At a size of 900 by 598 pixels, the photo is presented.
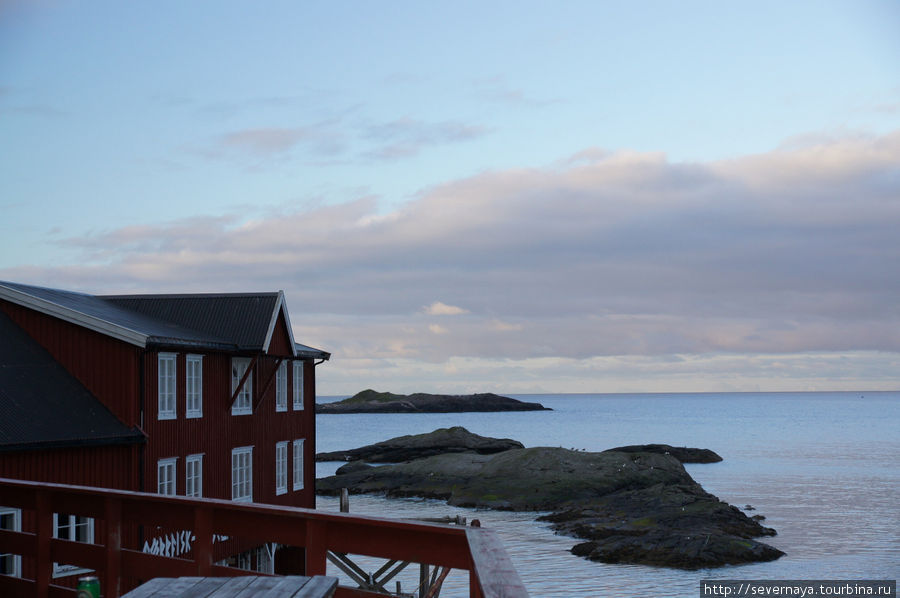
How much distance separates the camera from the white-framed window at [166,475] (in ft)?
87.3

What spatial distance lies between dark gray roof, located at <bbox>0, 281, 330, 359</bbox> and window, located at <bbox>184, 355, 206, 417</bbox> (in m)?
0.70

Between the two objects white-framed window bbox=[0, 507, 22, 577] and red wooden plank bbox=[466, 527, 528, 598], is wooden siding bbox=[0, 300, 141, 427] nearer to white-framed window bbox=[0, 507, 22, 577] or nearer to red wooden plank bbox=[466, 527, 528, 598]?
white-framed window bbox=[0, 507, 22, 577]

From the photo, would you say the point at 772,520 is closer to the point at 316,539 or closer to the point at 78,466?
the point at 78,466

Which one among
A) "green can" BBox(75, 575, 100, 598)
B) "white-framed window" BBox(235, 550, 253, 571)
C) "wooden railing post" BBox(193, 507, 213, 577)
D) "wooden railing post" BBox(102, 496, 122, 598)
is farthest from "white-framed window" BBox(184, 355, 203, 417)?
"green can" BBox(75, 575, 100, 598)

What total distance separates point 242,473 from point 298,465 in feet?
17.7

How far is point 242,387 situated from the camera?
31516 mm

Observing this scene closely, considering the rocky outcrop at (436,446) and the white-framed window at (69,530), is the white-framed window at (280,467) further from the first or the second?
the rocky outcrop at (436,446)

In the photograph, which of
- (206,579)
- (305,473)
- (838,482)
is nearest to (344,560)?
(305,473)

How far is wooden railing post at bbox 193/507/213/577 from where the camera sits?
7.24m

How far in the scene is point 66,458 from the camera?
23.3m

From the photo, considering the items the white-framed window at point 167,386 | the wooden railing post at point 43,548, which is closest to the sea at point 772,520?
the white-framed window at point 167,386

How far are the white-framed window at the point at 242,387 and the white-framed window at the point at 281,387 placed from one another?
2.37 metres

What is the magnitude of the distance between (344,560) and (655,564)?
49.7ft

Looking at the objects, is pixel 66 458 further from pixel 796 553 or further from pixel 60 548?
pixel 796 553
